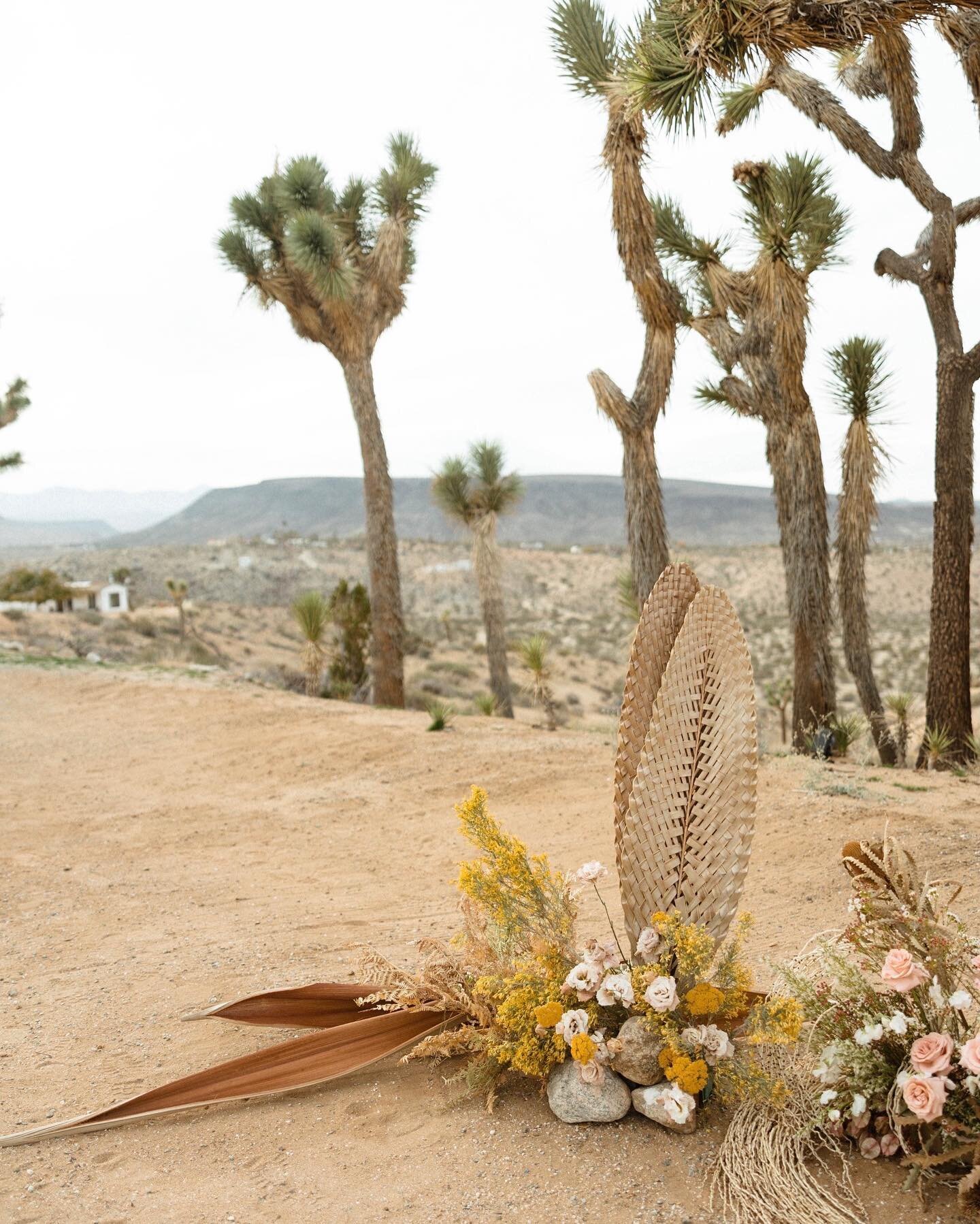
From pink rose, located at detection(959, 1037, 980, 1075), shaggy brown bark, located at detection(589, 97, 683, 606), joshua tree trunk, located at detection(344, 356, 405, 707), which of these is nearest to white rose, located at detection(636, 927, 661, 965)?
pink rose, located at detection(959, 1037, 980, 1075)

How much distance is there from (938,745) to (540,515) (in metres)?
102

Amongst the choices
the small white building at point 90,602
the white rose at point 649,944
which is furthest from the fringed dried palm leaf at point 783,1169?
the small white building at point 90,602

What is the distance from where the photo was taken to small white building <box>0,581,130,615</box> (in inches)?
1439

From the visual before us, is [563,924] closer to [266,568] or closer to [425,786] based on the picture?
[425,786]

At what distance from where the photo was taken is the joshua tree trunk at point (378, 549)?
1530cm

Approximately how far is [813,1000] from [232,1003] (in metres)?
2.02

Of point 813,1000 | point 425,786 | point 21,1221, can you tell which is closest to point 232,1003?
point 21,1221

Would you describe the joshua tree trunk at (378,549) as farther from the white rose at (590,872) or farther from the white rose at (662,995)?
the white rose at (662,995)

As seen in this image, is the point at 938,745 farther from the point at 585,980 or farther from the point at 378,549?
the point at 378,549

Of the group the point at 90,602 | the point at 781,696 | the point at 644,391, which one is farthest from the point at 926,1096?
the point at 90,602

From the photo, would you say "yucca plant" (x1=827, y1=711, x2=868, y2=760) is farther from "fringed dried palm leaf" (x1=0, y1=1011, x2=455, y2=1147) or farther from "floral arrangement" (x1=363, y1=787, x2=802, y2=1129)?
"fringed dried palm leaf" (x1=0, y1=1011, x2=455, y2=1147)

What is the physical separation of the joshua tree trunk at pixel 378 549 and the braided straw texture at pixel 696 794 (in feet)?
39.3

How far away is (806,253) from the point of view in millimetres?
10602

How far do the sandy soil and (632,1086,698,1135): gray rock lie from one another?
3cm
